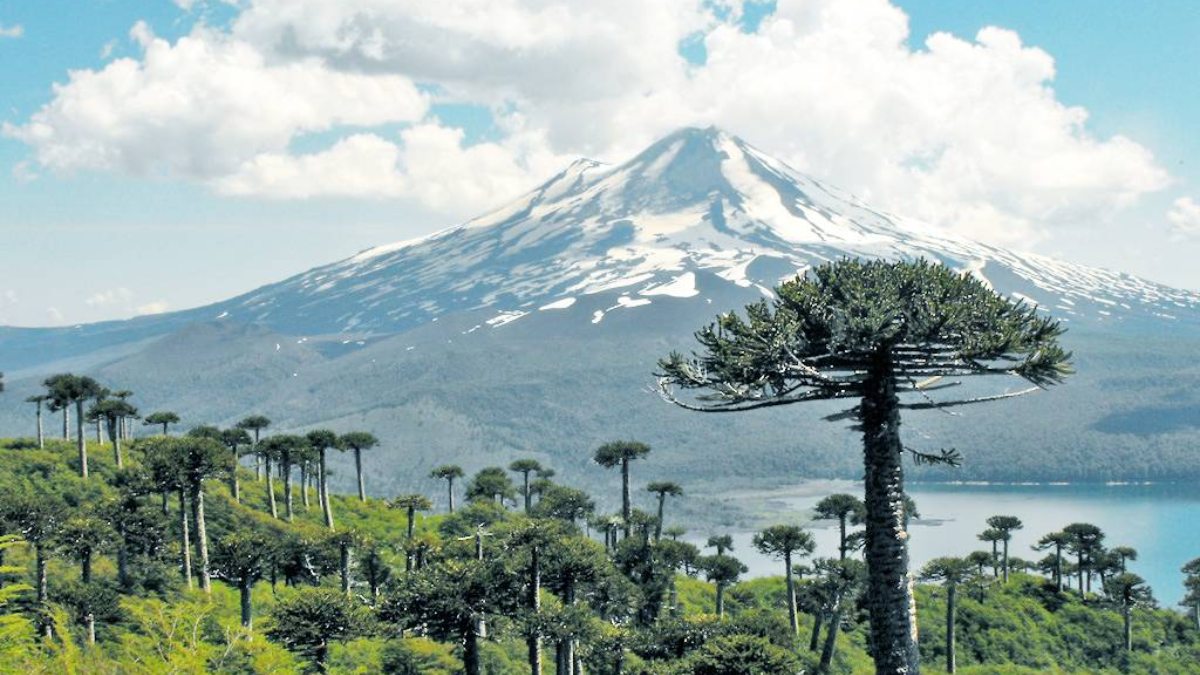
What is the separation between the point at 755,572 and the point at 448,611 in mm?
117884

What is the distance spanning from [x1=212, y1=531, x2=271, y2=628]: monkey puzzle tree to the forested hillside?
0.45 feet

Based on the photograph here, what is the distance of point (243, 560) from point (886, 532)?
1471 inches

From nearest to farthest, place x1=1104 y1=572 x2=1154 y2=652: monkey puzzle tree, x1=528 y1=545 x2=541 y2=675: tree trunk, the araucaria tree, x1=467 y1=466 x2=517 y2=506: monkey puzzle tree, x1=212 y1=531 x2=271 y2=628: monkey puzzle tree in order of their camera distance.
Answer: the araucaria tree → x1=528 y1=545 x2=541 y2=675: tree trunk → x1=212 y1=531 x2=271 y2=628: monkey puzzle tree → x1=1104 y1=572 x2=1154 y2=652: monkey puzzle tree → x1=467 y1=466 x2=517 y2=506: monkey puzzle tree

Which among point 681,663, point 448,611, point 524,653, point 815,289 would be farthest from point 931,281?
point 524,653

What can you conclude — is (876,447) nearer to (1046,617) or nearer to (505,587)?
(505,587)

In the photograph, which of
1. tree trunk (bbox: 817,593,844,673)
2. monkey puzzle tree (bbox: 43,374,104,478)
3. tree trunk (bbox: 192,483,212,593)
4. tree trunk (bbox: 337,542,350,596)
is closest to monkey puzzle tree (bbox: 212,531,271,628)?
tree trunk (bbox: 192,483,212,593)

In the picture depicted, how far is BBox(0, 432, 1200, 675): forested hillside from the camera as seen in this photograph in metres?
37.7

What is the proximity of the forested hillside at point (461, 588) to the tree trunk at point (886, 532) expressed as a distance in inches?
437

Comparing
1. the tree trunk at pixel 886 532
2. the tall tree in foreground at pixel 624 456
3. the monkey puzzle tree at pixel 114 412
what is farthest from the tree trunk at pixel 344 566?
the tree trunk at pixel 886 532

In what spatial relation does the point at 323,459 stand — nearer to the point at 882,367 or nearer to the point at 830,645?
the point at 830,645

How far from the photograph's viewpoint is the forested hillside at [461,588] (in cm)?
3766

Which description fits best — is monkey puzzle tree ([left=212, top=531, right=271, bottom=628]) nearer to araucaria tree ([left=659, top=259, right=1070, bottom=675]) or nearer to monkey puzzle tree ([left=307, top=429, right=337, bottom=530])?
monkey puzzle tree ([left=307, top=429, right=337, bottom=530])

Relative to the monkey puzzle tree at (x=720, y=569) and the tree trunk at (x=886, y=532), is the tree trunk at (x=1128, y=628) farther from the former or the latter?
the tree trunk at (x=886, y=532)

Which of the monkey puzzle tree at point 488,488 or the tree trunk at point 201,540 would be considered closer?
the tree trunk at point 201,540
